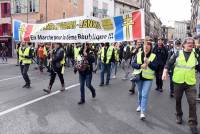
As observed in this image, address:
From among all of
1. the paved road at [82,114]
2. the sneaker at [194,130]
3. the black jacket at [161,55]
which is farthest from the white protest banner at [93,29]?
the sneaker at [194,130]

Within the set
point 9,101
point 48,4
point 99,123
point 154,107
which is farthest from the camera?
point 48,4

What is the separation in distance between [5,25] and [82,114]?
36.1 metres

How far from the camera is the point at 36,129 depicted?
7.21 metres

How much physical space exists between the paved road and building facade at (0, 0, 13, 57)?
3042 cm

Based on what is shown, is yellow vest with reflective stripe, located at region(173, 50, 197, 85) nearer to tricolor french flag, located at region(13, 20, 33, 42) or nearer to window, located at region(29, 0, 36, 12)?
tricolor french flag, located at region(13, 20, 33, 42)

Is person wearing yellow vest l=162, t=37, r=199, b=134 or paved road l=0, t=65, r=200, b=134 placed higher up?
person wearing yellow vest l=162, t=37, r=199, b=134

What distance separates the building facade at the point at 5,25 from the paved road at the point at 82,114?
30423 mm

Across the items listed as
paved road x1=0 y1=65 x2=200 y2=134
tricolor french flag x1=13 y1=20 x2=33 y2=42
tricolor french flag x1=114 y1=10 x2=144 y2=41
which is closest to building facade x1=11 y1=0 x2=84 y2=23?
tricolor french flag x1=13 y1=20 x2=33 y2=42

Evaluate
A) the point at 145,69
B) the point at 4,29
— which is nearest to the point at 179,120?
the point at 145,69

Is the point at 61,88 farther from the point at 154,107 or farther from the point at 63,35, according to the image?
the point at 154,107

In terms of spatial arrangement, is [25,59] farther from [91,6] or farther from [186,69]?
[91,6]

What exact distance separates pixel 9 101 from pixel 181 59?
15.9 feet

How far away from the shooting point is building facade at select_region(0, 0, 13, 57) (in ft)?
137

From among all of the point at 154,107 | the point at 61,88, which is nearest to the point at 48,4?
the point at 61,88
